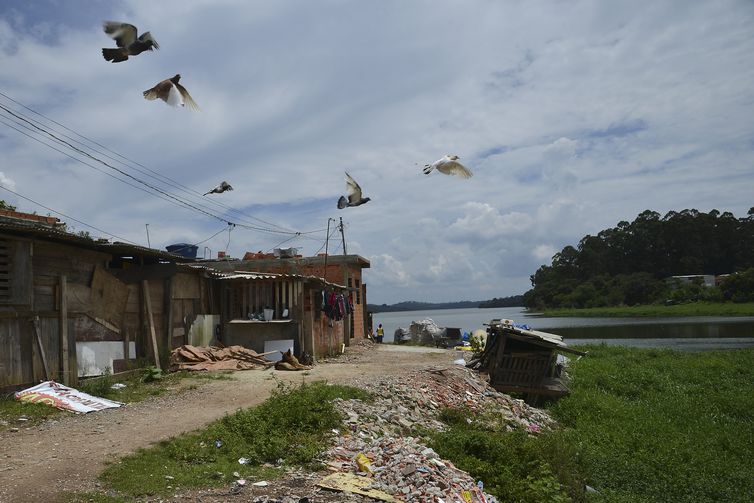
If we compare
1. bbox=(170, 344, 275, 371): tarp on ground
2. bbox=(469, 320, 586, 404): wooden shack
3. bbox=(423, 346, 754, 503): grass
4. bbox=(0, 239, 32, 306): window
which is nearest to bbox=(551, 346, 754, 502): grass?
bbox=(423, 346, 754, 503): grass

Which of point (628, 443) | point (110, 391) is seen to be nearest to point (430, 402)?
point (628, 443)

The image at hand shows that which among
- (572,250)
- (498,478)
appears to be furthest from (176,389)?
(572,250)

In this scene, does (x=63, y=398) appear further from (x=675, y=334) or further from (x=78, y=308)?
(x=675, y=334)

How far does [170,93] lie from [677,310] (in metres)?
60.9

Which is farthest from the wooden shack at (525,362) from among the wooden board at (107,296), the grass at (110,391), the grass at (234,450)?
the wooden board at (107,296)

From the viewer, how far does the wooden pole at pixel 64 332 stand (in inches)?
A: 415

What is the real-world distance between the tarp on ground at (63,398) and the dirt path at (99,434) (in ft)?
0.92

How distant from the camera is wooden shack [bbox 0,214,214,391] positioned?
9742 mm

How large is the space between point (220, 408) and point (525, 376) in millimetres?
8656

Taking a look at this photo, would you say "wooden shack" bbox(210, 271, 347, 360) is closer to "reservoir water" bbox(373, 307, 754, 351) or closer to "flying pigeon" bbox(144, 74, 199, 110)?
"flying pigeon" bbox(144, 74, 199, 110)

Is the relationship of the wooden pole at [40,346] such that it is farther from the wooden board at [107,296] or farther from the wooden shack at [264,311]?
the wooden shack at [264,311]

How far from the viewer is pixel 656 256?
251 feet

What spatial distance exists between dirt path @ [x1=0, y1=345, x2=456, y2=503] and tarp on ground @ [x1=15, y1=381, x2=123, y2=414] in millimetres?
280

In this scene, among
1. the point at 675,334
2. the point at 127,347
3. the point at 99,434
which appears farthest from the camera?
the point at 675,334
